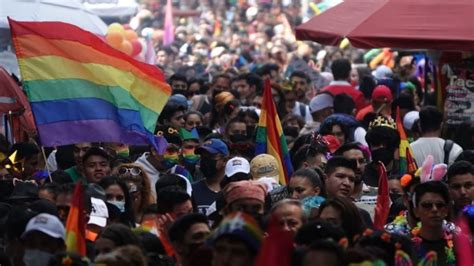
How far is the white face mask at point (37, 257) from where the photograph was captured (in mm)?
10000

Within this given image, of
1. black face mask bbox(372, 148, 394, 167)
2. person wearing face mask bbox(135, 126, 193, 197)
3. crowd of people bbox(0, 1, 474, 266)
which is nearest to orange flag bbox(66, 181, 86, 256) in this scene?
crowd of people bbox(0, 1, 474, 266)

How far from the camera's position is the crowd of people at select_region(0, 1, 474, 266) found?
9.41 metres

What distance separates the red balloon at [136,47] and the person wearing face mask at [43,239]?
12.7 m

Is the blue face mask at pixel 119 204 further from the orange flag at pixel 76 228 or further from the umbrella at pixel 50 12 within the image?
the umbrella at pixel 50 12

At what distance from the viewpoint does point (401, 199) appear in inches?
498

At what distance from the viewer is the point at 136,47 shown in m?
23.2

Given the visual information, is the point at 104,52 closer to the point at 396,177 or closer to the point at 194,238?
the point at 396,177

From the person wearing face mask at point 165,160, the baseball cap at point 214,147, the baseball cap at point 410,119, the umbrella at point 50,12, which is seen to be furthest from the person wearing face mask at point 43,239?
the baseball cap at point 410,119

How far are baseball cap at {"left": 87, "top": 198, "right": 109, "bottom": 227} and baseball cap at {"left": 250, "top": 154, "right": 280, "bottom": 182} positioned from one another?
224 centimetres

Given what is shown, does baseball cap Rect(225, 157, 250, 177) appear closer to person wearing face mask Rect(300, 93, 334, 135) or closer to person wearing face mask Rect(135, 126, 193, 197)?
person wearing face mask Rect(135, 126, 193, 197)

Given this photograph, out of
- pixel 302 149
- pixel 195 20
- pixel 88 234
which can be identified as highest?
pixel 88 234

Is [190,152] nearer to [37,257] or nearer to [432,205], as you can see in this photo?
[432,205]

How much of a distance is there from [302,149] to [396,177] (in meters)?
1.20

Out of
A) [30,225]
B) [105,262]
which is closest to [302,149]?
[30,225]
